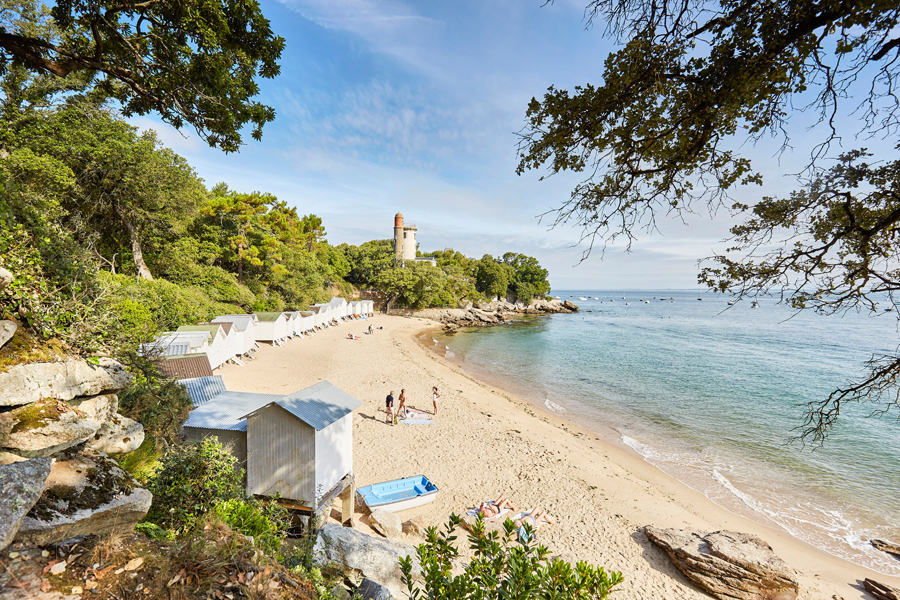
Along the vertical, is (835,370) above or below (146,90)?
below

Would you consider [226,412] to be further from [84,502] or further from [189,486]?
[84,502]

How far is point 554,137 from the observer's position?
294 cm

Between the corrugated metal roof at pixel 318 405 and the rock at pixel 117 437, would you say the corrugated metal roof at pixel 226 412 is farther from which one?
the rock at pixel 117 437

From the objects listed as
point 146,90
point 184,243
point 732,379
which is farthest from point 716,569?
point 184,243

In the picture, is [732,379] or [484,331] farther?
[484,331]

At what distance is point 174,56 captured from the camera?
426 cm

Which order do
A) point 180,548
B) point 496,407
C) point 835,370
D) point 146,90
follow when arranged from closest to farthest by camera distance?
1. point 180,548
2. point 146,90
3. point 496,407
4. point 835,370

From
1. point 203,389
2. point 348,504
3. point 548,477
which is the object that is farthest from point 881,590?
point 203,389

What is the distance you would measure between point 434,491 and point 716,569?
242 inches

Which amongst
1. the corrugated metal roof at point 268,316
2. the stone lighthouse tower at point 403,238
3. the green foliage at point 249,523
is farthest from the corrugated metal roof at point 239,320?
the stone lighthouse tower at point 403,238

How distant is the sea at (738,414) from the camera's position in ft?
33.2

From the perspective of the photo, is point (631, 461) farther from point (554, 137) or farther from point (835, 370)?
point (835, 370)

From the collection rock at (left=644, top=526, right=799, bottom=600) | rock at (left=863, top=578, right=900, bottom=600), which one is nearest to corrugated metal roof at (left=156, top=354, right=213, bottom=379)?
rock at (left=644, top=526, right=799, bottom=600)

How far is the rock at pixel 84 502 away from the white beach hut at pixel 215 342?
12.9 m
